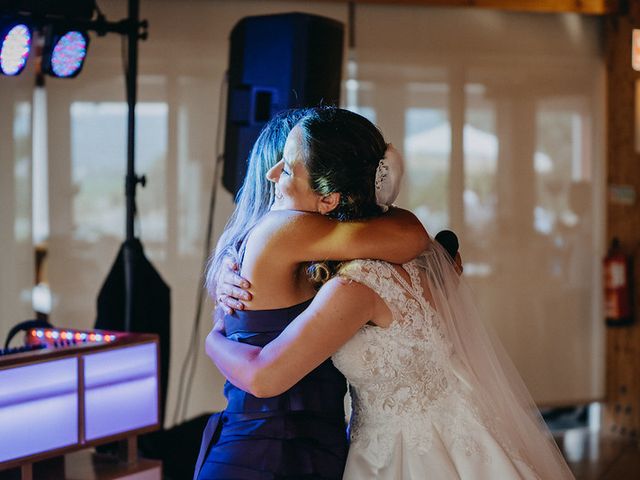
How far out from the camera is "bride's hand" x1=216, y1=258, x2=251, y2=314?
6.17 feet

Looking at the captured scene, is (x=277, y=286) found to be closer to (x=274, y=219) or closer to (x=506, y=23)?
(x=274, y=219)

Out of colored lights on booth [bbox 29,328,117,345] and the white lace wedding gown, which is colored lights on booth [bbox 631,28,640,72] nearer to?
colored lights on booth [bbox 29,328,117,345]

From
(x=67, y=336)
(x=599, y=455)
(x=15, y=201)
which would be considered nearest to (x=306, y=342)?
(x=67, y=336)

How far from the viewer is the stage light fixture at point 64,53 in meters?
3.80

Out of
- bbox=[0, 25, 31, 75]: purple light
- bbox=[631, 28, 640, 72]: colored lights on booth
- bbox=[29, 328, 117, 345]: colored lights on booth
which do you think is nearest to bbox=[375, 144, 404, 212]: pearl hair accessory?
bbox=[29, 328, 117, 345]: colored lights on booth

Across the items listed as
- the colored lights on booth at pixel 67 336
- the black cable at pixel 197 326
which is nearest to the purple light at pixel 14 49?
the colored lights on booth at pixel 67 336

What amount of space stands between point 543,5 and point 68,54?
299 cm

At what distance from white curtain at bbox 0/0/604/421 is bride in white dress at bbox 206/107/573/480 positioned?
9.94ft

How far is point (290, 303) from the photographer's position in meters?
1.89

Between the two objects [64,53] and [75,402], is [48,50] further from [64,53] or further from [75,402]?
[75,402]

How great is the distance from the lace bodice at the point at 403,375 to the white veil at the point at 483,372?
0.16 feet

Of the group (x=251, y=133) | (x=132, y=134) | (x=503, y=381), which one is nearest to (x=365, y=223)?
(x=503, y=381)

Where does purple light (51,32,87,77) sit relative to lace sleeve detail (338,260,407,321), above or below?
above

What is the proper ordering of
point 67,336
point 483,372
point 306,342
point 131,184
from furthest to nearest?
point 131,184 → point 67,336 → point 483,372 → point 306,342
